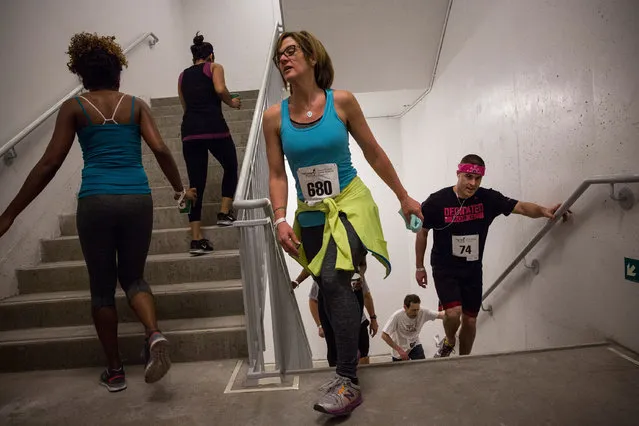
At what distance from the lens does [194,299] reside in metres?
2.44

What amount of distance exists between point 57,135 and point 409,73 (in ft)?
13.6

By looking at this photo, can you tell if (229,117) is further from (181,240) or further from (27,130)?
(27,130)

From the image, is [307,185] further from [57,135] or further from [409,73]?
[409,73]

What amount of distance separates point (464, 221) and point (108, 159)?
212 centimetres

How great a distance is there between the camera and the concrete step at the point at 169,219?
10.6 feet

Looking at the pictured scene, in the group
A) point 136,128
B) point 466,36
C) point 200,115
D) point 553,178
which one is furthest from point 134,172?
point 466,36

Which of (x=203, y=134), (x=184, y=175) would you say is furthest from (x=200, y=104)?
(x=184, y=175)

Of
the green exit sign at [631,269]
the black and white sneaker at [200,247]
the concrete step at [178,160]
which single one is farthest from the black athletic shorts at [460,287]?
the concrete step at [178,160]

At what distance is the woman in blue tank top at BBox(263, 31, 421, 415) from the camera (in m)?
1.58

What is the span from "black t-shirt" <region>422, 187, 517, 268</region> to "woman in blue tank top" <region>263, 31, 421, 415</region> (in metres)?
1.20

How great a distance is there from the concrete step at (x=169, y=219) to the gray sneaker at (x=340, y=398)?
2068mm

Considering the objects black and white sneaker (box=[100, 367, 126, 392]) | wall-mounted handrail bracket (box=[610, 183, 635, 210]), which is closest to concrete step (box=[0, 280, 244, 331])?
black and white sneaker (box=[100, 367, 126, 392])

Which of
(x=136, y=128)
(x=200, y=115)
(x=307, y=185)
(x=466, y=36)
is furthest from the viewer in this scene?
(x=466, y=36)

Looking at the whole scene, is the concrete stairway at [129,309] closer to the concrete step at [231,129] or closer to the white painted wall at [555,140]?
the concrete step at [231,129]
